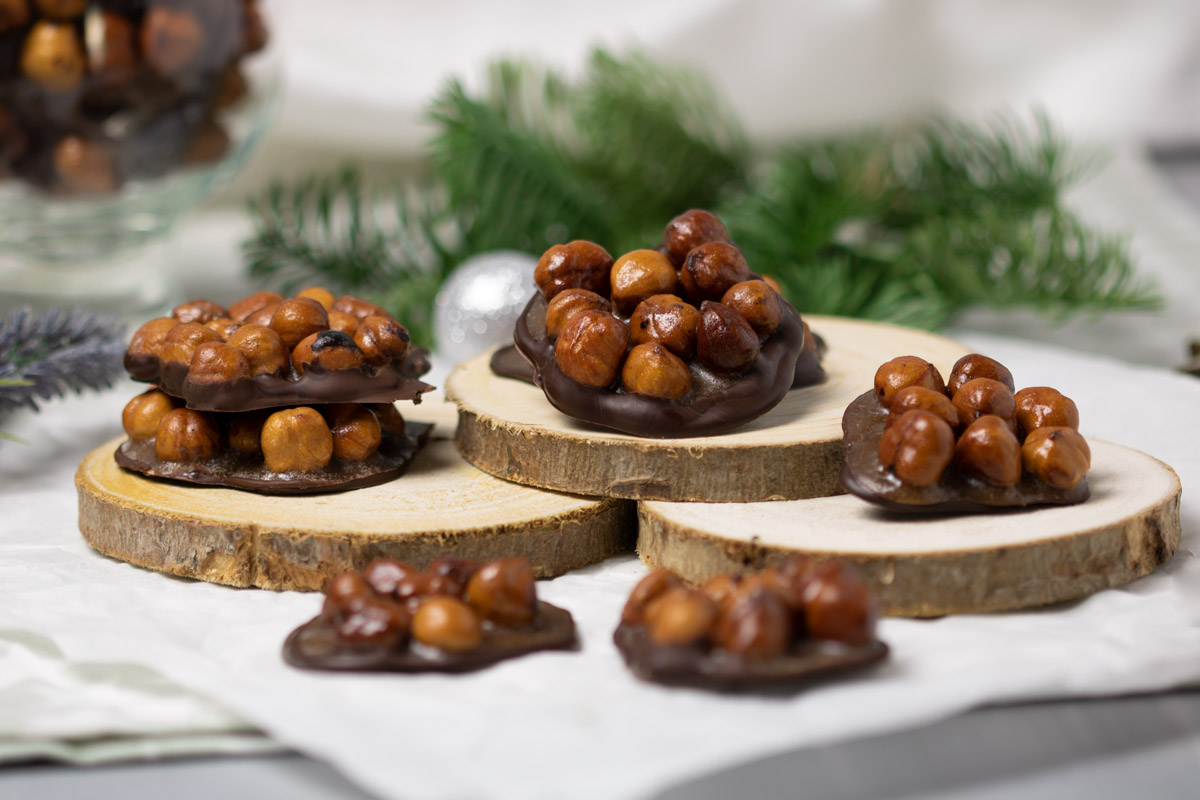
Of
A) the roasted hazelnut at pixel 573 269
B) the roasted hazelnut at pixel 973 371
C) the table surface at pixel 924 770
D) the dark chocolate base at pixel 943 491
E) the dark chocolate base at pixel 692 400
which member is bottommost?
the table surface at pixel 924 770

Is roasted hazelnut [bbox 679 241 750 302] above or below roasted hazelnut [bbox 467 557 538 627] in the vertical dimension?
above

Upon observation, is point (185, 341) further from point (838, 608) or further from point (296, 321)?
point (838, 608)

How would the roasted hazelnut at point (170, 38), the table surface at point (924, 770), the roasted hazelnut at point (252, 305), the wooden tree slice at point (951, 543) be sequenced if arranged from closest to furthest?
1. the table surface at point (924, 770)
2. the wooden tree slice at point (951, 543)
3. the roasted hazelnut at point (252, 305)
4. the roasted hazelnut at point (170, 38)

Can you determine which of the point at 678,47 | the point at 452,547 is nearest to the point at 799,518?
the point at 452,547

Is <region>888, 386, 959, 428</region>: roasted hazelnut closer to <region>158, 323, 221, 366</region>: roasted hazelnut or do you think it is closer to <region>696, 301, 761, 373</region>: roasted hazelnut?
<region>696, 301, 761, 373</region>: roasted hazelnut

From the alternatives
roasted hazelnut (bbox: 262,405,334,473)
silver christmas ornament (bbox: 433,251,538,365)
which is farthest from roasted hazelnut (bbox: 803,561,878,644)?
silver christmas ornament (bbox: 433,251,538,365)

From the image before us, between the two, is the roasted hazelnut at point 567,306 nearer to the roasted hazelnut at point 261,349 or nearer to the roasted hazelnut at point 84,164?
the roasted hazelnut at point 261,349

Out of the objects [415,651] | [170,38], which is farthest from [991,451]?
[170,38]

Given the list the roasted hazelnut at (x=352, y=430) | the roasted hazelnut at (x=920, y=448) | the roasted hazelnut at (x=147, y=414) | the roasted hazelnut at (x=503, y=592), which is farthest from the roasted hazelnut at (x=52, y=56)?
the roasted hazelnut at (x=920, y=448)
